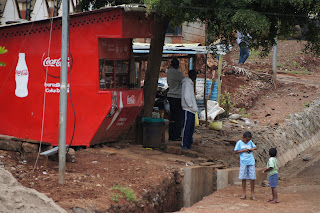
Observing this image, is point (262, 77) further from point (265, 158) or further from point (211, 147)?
point (211, 147)

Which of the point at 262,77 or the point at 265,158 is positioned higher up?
the point at 262,77

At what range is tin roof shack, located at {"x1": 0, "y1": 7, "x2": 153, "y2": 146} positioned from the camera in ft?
37.9

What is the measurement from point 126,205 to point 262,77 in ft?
69.0

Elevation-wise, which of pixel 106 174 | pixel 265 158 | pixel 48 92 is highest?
pixel 48 92

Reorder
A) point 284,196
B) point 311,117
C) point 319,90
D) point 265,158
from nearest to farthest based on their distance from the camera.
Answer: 1. point 284,196
2. point 265,158
3. point 311,117
4. point 319,90

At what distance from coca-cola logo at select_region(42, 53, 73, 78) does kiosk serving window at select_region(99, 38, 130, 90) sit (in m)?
0.76

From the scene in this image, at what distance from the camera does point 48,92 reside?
11.8 metres

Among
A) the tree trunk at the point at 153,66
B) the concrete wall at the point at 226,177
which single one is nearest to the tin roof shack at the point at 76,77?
the tree trunk at the point at 153,66

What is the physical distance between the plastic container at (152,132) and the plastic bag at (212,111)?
20.1 ft

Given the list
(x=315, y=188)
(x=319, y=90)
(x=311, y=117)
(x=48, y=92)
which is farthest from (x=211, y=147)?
(x=319, y=90)

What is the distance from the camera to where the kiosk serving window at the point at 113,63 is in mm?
11766

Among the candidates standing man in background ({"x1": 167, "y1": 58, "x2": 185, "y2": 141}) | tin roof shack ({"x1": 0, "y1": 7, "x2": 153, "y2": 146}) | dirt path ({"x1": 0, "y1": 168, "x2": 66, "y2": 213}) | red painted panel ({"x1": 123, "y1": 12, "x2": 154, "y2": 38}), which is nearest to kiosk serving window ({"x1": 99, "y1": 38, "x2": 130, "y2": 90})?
tin roof shack ({"x1": 0, "y1": 7, "x2": 153, "y2": 146})

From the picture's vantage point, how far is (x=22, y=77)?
12.1 m

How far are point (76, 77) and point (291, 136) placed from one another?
10.8 m
